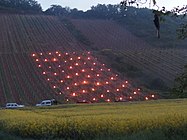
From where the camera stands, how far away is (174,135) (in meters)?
13.7

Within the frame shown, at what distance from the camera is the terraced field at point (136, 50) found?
200 ft

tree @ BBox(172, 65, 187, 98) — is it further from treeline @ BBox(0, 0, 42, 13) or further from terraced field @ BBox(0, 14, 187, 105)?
treeline @ BBox(0, 0, 42, 13)

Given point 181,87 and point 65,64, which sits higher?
point 181,87

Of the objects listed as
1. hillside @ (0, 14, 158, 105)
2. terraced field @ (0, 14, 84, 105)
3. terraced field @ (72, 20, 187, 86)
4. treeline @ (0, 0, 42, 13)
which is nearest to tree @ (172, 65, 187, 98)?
hillside @ (0, 14, 158, 105)

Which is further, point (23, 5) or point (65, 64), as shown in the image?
point (23, 5)

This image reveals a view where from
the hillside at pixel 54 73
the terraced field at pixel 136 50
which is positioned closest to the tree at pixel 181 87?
the hillside at pixel 54 73

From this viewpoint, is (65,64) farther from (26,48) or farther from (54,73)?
(26,48)

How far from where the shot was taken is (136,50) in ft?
251

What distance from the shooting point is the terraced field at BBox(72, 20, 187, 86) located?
200ft

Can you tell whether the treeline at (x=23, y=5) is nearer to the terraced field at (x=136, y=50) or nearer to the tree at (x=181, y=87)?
the terraced field at (x=136, y=50)

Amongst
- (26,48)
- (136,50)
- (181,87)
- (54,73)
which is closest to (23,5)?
(26,48)

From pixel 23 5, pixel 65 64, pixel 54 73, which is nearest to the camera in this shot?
pixel 54 73

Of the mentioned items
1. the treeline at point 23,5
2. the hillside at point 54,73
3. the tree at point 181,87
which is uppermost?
the tree at point 181,87

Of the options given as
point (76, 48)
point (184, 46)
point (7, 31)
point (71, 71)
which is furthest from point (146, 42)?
point (71, 71)
